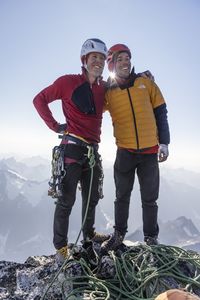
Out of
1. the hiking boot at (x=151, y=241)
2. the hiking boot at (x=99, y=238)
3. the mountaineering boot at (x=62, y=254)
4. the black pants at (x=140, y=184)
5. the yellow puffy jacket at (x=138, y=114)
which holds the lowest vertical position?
the hiking boot at (x=151, y=241)

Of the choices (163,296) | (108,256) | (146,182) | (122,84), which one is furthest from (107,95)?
(163,296)

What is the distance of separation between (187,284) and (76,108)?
3411 mm

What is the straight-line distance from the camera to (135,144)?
6.14 m

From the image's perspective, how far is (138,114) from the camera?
6.16m

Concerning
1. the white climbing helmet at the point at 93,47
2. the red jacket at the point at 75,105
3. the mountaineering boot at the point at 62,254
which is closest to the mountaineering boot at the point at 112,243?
the mountaineering boot at the point at 62,254

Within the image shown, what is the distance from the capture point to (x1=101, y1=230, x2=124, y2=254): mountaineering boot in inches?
224

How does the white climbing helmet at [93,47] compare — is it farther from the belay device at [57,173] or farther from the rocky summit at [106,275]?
the rocky summit at [106,275]

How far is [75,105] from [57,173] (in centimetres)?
128

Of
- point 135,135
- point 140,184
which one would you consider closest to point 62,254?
point 140,184

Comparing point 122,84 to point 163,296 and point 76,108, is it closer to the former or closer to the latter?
point 76,108

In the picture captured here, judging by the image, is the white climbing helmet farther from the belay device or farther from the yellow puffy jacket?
the belay device

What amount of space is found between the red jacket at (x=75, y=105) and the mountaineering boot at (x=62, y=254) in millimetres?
1967

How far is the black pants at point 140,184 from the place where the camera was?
20.2 feet

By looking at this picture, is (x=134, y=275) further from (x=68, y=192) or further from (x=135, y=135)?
(x=135, y=135)
